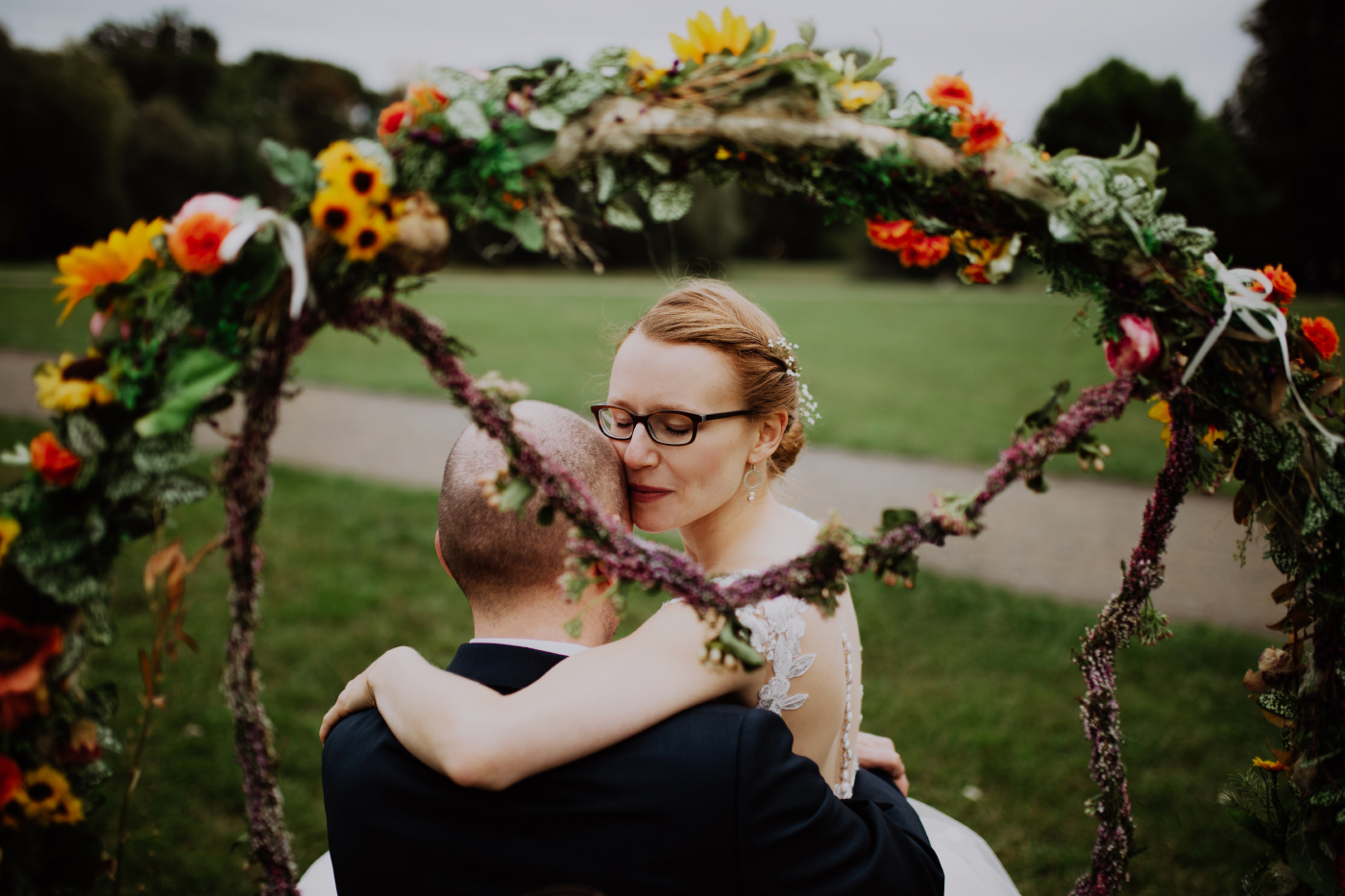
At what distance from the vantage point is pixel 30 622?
4.18ft

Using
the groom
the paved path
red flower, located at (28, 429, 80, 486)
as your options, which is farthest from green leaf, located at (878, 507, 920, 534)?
the paved path

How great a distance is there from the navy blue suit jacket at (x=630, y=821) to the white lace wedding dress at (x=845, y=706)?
280 millimetres

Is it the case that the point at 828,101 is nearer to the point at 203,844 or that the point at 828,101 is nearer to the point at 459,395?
the point at 459,395

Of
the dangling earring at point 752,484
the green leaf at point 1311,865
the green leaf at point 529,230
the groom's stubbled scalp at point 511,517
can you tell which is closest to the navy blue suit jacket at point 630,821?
the groom's stubbled scalp at point 511,517

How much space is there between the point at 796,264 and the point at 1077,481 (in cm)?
4712

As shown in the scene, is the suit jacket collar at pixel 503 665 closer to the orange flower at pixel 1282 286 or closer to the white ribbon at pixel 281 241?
the white ribbon at pixel 281 241

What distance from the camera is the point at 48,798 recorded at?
1.32 meters

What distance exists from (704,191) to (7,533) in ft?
135

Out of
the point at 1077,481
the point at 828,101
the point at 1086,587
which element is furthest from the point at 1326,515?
the point at 1077,481

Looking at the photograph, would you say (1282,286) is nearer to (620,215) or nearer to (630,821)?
(620,215)

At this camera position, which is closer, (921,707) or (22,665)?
(22,665)

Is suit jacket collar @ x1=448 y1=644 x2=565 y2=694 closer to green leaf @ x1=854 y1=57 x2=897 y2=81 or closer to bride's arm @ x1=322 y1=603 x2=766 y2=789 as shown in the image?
bride's arm @ x1=322 y1=603 x2=766 y2=789

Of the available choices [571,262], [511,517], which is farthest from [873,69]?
[511,517]

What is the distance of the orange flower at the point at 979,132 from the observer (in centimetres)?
144
